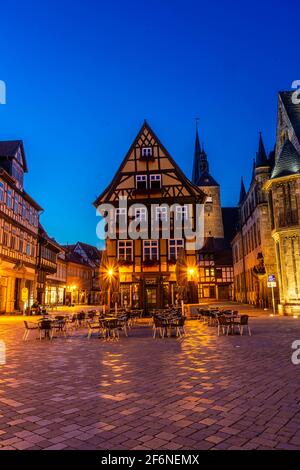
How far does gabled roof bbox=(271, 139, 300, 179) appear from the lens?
25.2m

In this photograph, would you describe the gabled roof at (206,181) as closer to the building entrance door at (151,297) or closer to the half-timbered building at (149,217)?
the half-timbered building at (149,217)

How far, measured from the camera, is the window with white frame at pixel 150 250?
27.5 meters

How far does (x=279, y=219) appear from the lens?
83.7ft

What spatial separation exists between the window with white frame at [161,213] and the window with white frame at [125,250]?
2.90 m

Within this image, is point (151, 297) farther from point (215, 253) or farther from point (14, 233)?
point (215, 253)

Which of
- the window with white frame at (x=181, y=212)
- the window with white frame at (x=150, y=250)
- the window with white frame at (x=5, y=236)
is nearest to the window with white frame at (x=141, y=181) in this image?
the window with white frame at (x=181, y=212)

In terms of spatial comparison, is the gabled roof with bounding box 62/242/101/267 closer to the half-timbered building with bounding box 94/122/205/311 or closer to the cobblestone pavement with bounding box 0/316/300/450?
the half-timbered building with bounding box 94/122/205/311

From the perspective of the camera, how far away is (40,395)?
5.89 metres

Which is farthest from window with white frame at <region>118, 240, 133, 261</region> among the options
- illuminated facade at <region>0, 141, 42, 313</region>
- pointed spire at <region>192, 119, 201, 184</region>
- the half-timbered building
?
pointed spire at <region>192, 119, 201, 184</region>

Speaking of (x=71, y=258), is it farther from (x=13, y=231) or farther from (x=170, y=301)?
(x=170, y=301)

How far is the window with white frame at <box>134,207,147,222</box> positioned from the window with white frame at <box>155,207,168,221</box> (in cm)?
95

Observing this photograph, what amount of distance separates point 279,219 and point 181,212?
7203 millimetres
